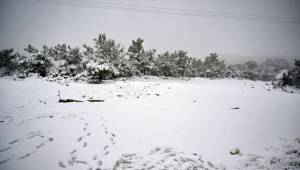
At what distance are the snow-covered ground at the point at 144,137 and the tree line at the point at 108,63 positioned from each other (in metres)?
9.27

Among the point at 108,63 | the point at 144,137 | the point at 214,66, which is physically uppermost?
the point at 214,66

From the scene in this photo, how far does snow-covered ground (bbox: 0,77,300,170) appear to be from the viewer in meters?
3.50

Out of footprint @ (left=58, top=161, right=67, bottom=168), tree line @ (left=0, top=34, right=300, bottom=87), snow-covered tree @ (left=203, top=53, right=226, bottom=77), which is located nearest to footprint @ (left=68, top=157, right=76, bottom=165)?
footprint @ (left=58, top=161, right=67, bottom=168)

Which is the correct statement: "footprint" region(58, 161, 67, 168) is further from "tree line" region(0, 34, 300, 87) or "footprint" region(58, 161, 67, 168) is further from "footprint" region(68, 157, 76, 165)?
"tree line" region(0, 34, 300, 87)

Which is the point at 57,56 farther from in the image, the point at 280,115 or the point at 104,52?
the point at 280,115

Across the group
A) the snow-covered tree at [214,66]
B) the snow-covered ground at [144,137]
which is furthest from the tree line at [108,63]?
the snow-covered ground at [144,137]

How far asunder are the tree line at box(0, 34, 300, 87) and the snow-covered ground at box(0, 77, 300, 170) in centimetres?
927

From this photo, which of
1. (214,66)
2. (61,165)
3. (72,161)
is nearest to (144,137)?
(72,161)

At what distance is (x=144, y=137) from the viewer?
4.70 meters

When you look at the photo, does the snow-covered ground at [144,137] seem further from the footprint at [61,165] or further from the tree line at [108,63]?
the tree line at [108,63]

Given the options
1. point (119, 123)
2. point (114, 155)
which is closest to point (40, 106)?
point (119, 123)

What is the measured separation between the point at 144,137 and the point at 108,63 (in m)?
13.2

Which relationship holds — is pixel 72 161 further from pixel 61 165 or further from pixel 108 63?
pixel 108 63

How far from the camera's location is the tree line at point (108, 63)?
16922 millimetres
